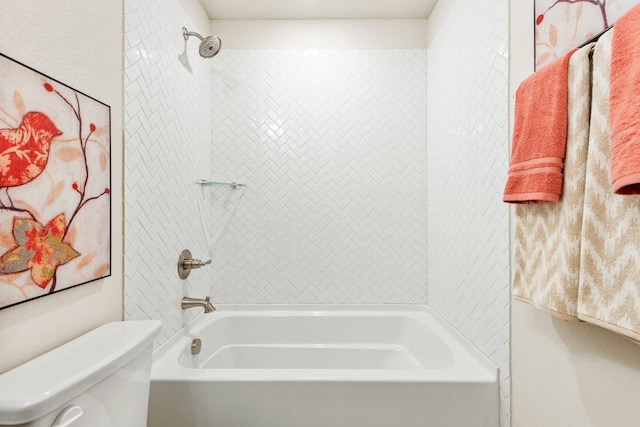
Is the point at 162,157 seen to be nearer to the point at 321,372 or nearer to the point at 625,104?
the point at 321,372

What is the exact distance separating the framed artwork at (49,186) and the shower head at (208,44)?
85cm

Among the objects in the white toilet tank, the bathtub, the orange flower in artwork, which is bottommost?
the bathtub

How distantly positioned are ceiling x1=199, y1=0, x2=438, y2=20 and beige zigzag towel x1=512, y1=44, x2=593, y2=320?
160 cm

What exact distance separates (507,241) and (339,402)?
88 cm

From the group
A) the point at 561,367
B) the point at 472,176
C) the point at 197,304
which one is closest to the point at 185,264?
the point at 197,304

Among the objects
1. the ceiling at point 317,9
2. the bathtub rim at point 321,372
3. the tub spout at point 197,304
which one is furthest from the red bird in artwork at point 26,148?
the ceiling at point 317,9

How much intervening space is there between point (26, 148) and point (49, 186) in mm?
114

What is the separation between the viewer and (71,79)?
39.9 inches

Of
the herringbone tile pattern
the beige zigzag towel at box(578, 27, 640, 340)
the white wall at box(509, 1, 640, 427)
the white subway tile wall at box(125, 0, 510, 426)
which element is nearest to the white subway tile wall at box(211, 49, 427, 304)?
the white subway tile wall at box(125, 0, 510, 426)

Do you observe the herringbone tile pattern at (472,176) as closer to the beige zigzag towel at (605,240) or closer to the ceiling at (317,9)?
the ceiling at (317,9)

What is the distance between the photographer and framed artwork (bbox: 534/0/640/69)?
0.81 m

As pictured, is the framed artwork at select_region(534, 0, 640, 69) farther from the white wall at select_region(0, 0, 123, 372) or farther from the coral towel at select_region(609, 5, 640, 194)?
the white wall at select_region(0, 0, 123, 372)

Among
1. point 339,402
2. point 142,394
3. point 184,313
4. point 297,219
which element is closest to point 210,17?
point 297,219

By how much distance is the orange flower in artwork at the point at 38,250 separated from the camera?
0.81 metres
